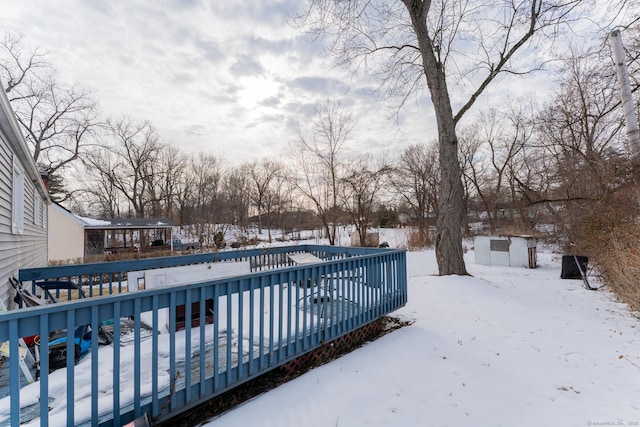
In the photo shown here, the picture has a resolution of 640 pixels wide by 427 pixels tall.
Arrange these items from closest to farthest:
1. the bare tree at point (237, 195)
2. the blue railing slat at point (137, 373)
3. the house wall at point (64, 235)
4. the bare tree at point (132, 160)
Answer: the blue railing slat at point (137, 373), the house wall at point (64, 235), the bare tree at point (132, 160), the bare tree at point (237, 195)

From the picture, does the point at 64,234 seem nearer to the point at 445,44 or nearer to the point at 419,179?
the point at 445,44

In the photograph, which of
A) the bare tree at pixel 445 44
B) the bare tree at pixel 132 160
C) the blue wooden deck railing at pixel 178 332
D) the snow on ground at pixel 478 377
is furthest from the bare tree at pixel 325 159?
the bare tree at pixel 132 160

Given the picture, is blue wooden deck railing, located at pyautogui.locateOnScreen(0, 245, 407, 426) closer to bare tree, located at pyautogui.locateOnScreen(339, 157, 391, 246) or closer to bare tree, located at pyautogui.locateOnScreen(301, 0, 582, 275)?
bare tree, located at pyautogui.locateOnScreen(301, 0, 582, 275)

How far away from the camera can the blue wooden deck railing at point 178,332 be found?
154cm

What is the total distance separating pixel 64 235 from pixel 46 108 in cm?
1119

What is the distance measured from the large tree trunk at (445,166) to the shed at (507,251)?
16.0 ft

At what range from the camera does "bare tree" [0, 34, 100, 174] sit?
1829 cm

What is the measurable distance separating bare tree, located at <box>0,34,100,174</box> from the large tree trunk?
22858 mm

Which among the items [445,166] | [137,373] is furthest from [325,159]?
[137,373]

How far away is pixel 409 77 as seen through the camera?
8.97 meters

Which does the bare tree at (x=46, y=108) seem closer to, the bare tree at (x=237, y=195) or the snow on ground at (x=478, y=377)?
the bare tree at (x=237, y=195)

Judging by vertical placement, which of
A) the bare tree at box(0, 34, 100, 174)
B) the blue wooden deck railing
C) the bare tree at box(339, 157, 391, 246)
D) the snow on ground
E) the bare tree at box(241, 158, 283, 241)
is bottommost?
the snow on ground

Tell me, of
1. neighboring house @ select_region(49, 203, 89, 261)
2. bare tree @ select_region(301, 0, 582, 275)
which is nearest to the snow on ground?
bare tree @ select_region(301, 0, 582, 275)

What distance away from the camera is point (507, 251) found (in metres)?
10.9
